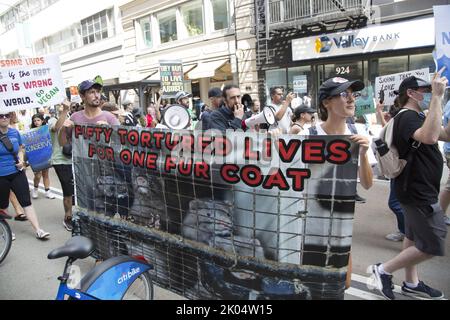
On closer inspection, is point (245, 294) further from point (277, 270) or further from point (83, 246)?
point (83, 246)

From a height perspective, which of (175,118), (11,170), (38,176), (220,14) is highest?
(220,14)

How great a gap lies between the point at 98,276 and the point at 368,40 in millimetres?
12618

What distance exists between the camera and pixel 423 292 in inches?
127

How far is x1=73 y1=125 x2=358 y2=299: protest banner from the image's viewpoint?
6.81ft

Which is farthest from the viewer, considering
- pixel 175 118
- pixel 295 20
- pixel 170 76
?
pixel 295 20

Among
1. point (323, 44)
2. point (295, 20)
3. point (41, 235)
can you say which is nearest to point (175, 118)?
point (41, 235)

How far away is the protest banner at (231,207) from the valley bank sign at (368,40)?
11.7m

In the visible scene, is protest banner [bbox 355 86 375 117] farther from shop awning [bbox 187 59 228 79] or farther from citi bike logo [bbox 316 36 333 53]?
shop awning [bbox 187 59 228 79]

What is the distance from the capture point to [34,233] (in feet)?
18.2

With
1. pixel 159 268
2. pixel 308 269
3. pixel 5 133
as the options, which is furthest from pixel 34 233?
pixel 308 269

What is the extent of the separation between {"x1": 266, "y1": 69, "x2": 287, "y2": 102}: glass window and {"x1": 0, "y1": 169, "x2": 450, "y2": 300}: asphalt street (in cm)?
1016

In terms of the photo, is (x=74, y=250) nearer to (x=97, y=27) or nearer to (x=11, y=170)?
(x=11, y=170)

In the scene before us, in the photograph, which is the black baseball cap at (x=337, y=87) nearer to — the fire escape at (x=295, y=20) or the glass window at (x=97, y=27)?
the fire escape at (x=295, y=20)

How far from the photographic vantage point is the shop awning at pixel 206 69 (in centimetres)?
1678
